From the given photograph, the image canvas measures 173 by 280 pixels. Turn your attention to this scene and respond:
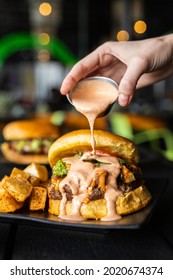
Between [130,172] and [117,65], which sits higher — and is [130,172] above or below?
below

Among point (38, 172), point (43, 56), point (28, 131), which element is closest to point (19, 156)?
point (28, 131)

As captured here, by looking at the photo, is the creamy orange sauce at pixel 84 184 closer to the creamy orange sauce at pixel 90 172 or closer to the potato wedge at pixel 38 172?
the creamy orange sauce at pixel 90 172

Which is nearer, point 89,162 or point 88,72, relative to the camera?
point 89,162

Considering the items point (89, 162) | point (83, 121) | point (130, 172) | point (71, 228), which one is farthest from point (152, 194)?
point (83, 121)

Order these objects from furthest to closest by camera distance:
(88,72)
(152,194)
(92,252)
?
(88,72) → (152,194) → (92,252)

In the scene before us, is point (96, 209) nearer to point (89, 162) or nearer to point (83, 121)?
point (89, 162)

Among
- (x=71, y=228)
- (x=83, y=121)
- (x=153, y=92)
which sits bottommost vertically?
(x=153, y=92)
